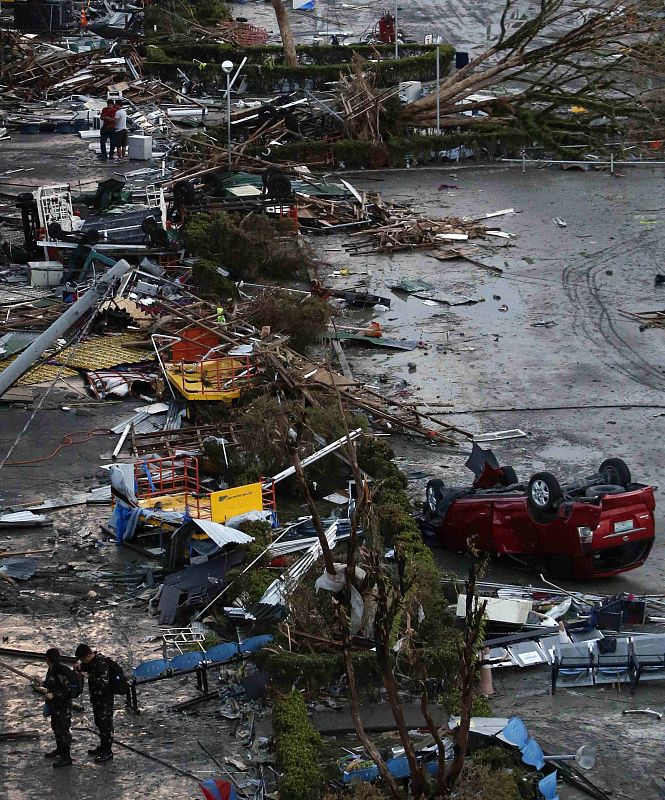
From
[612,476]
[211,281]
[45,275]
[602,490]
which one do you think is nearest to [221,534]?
[602,490]

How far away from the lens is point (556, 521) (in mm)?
14578

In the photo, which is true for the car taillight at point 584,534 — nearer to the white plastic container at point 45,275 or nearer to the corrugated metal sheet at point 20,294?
the corrugated metal sheet at point 20,294

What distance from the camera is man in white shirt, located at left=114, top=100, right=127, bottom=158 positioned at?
32000mm

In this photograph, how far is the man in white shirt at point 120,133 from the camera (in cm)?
3200

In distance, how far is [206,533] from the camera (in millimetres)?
14359

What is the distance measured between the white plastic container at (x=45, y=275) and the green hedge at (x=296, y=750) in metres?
13.2

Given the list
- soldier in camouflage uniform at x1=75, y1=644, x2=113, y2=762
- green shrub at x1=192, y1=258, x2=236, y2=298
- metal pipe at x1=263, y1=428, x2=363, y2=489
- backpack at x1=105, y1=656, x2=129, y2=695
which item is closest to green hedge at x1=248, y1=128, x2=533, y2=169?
green shrub at x1=192, y1=258, x2=236, y2=298

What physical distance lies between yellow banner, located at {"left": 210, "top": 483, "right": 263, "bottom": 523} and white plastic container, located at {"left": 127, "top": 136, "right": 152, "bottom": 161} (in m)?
18.2

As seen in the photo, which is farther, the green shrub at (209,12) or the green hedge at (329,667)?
the green shrub at (209,12)

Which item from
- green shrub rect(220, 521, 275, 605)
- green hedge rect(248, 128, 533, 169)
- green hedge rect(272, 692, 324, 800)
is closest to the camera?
green hedge rect(272, 692, 324, 800)

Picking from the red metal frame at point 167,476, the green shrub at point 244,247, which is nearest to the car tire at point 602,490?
the red metal frame at point 167,476

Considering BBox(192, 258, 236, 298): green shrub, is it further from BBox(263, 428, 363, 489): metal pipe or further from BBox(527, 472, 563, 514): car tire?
BBox(527, 472, 563, 514): car tire

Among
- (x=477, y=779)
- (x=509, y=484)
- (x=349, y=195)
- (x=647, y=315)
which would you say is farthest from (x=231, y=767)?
(x=349, y=195)

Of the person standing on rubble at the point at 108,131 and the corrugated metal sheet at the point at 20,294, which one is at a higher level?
the person standing on rubble at the point at 108,131
